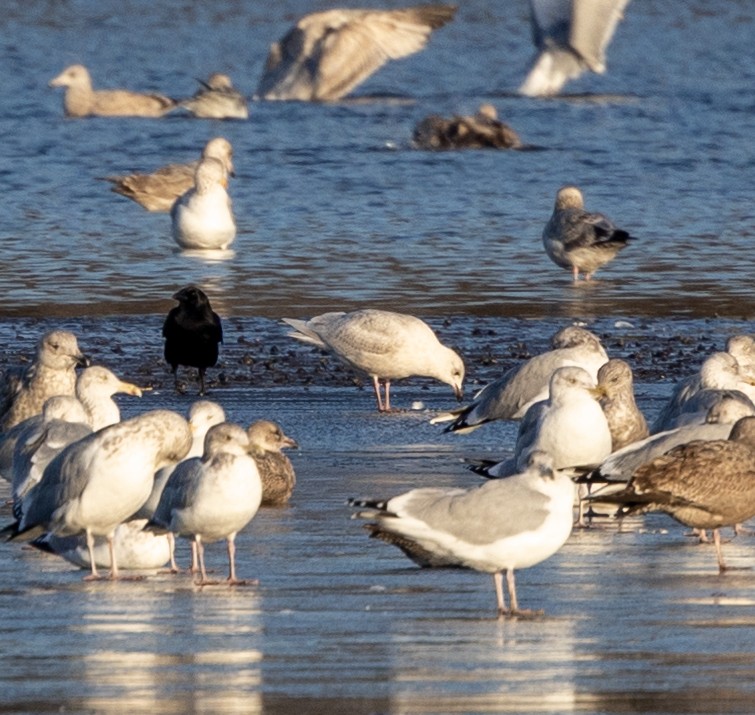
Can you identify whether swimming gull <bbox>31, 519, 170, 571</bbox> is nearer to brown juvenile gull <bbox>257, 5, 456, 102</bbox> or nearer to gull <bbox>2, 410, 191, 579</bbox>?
gull <bbox>2, 410, 191, 579</bbox>

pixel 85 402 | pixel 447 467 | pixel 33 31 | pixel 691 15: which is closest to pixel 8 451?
pixel 85 402

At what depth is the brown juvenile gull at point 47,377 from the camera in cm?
1034

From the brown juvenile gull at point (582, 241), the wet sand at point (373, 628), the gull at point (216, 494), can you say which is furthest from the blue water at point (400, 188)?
the gull at point (216, 494)

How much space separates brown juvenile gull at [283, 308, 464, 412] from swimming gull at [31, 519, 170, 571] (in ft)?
13.4

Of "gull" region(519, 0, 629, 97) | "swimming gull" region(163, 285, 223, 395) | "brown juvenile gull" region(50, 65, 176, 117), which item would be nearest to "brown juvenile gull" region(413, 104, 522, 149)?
"gull" region(519, 0, 629, 97)

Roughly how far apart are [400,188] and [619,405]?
44.5 feet

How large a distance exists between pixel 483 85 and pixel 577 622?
2909cm

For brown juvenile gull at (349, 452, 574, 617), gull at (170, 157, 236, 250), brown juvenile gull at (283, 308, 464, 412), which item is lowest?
brown juvenile gull at (349, 452, 574, 617)

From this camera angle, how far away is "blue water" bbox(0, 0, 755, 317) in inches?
652

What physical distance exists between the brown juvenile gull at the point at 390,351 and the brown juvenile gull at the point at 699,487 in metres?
4.24

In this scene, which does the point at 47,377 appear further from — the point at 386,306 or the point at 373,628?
the point at 386,306

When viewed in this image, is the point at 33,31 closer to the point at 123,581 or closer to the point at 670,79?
the point at 670,79

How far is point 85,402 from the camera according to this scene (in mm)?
9523

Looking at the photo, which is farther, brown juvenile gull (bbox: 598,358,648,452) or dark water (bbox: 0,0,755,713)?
brown juvenile gull (bbox: 598,358,648,452)
